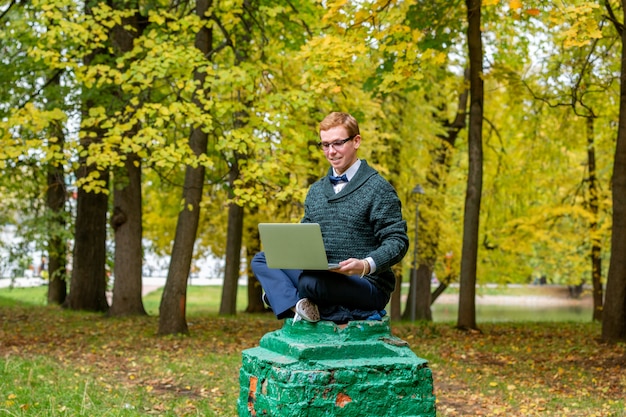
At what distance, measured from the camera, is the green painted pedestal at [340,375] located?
4.35m

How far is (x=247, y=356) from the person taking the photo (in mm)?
4848

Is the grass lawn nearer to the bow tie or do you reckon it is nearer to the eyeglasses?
the bow tie

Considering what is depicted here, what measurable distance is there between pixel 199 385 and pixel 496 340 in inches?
245

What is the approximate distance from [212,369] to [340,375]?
230 inches

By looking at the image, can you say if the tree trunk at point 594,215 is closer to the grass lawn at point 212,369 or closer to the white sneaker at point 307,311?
the grass lawn at point 212,369

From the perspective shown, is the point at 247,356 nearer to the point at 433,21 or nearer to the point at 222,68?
the point at 222,68

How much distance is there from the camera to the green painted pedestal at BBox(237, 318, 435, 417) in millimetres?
4348

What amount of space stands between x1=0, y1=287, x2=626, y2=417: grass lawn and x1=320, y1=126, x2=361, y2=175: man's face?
325 centimetres

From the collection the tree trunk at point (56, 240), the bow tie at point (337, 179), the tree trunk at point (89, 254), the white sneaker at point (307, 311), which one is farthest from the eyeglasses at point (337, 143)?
the tree trunk at point (89, 254)

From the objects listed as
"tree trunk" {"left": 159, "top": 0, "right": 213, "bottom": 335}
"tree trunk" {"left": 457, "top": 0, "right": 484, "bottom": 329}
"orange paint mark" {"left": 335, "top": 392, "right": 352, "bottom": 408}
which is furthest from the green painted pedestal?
"tree trunk" {"left": 457, "top": 0, "right": 484, "bottom": 329}

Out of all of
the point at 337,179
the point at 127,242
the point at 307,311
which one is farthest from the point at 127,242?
the point at 307,311

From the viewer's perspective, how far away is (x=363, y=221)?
15.0ft

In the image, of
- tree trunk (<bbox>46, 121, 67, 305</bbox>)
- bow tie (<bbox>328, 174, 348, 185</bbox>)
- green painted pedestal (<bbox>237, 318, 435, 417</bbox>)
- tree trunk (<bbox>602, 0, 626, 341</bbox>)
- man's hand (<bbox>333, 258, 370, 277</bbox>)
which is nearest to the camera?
man's hand (<bbox>333, 258, 370, 277</bbox>)

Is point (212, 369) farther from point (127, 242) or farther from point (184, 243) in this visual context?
point (127, 242)
